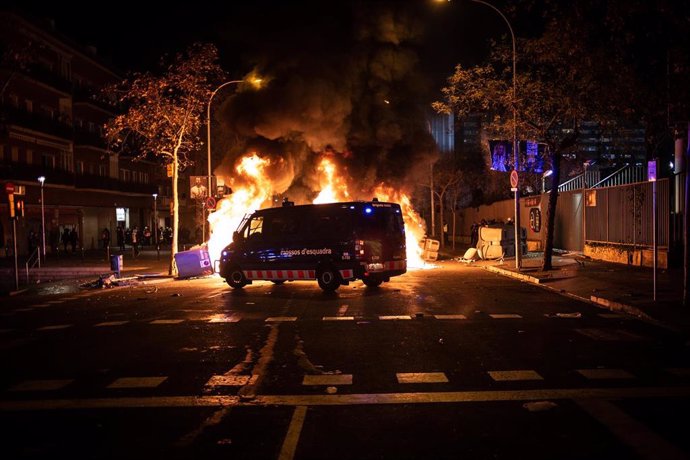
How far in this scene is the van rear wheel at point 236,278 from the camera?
57.3 ft

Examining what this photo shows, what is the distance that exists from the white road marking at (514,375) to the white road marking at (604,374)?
564 millimetres

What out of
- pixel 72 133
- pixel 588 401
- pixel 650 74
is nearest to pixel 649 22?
pixel 650 74

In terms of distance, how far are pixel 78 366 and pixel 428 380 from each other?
457cm

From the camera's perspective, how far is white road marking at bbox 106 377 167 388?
275 inches

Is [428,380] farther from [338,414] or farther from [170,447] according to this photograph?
[170,447]

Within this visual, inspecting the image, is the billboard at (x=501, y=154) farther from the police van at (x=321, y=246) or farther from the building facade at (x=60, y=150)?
the building facade at (x=60, y=150)

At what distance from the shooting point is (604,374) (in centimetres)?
716

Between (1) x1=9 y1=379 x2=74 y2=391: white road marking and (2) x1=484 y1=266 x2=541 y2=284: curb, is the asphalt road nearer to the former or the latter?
(1) x1=9 y1=379 x2=74 y2=391: white road marking

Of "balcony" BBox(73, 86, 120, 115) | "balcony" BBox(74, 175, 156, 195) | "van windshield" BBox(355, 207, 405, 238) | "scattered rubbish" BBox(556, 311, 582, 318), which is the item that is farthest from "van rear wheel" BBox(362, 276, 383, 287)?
"balcony" BBox(73, 86, 120, 115)

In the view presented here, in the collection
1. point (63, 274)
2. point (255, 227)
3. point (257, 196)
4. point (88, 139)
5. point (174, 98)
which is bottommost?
point (63, 274)

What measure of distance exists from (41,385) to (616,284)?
539 inches

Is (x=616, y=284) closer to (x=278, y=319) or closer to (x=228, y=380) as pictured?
(x=278, y=319)

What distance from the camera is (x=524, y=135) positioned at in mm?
20422

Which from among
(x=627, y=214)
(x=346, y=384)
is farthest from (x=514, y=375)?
(x=627, y=214)
